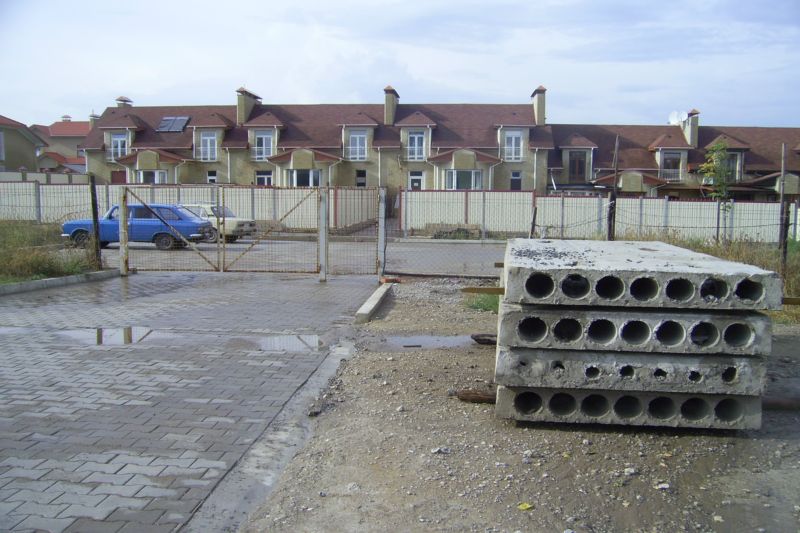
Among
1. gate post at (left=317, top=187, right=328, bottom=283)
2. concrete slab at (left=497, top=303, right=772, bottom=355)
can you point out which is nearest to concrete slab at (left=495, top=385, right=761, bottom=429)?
concrete slab at (left=497, top=303, right=772, bottom=355)

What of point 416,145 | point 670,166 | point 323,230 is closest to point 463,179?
point 416,145

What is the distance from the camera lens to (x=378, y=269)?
14.3m

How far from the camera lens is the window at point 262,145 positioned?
47750 mm

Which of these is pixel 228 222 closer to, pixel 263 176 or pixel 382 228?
pixel 382 228

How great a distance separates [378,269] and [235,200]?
18727 mm

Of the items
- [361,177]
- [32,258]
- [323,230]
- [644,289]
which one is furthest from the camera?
[361,177]

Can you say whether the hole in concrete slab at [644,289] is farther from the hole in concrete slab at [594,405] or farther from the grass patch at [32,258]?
the grass patch at [32,258]

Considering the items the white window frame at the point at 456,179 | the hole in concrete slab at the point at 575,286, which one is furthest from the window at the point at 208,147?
the hole in concrete slab at the point at 575,286

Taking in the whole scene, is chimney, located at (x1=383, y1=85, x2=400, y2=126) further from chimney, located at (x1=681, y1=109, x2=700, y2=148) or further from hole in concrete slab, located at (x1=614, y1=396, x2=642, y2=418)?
hole in concrete slab, located at (x1=614, y1=396, x2=642, y2=418)

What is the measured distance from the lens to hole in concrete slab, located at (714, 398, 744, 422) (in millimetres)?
4750

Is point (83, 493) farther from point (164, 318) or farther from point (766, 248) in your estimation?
point (766, 248)

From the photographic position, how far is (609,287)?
4.85 m

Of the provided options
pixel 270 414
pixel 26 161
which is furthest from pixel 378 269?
pixel 26 161

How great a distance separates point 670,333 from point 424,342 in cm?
372
